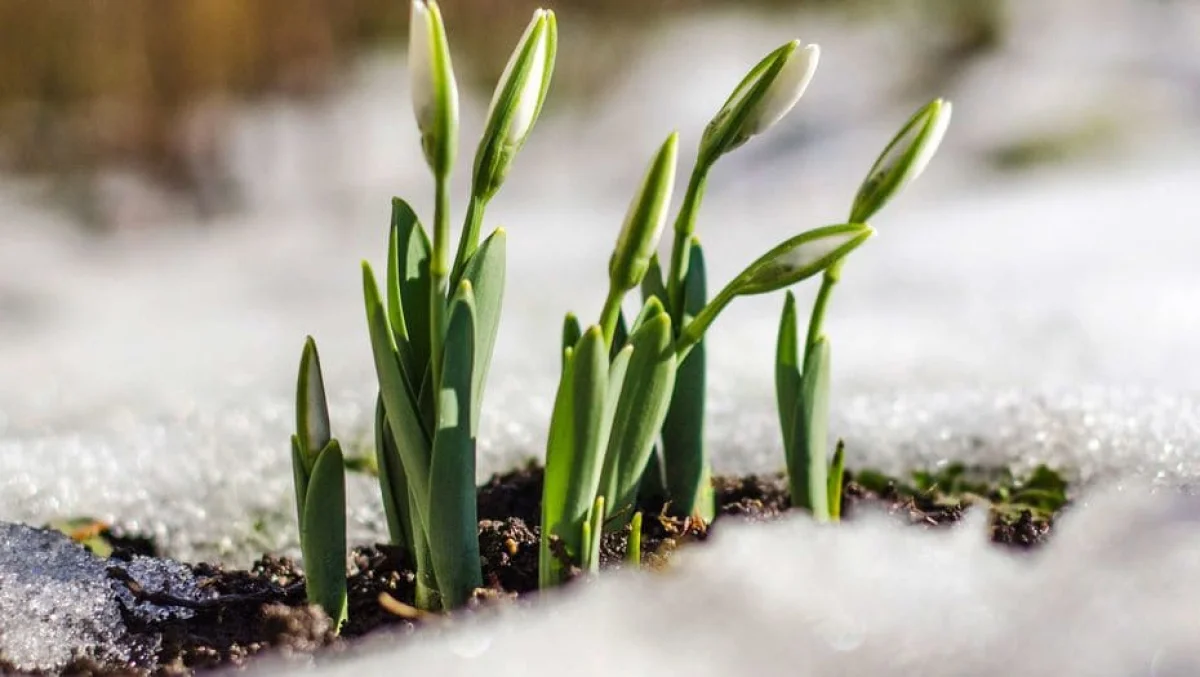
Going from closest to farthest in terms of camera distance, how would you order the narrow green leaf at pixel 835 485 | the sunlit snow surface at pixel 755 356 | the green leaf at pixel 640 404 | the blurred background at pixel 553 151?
the sunlit snow surface at pixel 755 356
the green leaf at pixel 640 404
the narrow green leaf at pixel 835 485
the blurred background at pixel 553 151

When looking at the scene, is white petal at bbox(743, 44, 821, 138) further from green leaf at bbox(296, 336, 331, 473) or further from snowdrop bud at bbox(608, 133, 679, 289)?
green leaf at bbox(296, 336, 331, 473)


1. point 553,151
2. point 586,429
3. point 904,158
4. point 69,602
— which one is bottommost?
point 69,602

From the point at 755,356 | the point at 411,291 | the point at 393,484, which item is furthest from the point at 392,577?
the point at 755,356

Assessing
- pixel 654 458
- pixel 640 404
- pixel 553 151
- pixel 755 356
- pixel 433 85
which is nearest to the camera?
pixel 433 85

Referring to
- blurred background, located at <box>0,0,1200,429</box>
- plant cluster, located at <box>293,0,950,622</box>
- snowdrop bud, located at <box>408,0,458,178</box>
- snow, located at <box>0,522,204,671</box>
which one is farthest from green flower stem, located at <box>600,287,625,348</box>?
blurred background, located at <box>0,0,1200,429</box>

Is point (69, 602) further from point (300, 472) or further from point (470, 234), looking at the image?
point (470, 234)

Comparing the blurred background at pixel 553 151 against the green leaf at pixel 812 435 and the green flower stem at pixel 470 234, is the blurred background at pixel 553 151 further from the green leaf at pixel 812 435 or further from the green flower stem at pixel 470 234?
the green flower stem at pixel 470 234

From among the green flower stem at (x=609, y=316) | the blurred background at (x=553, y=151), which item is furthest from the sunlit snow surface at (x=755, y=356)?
the green flower stem at (x=609, y=316)
